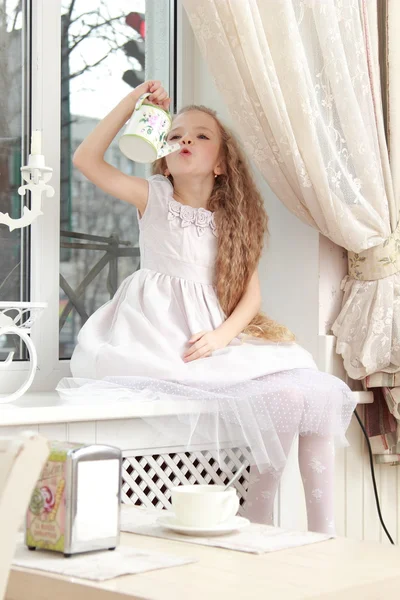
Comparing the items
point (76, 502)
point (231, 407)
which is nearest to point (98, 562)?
point (76, 502)

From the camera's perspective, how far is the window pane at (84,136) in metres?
2.19

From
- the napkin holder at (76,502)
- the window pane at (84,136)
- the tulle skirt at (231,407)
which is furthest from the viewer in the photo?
the window pane at (84,136)

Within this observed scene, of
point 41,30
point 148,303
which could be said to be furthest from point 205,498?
point 41,30

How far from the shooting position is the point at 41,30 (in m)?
2.11

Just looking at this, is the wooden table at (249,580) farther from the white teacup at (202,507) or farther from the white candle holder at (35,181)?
the white candle holder at (35,181)

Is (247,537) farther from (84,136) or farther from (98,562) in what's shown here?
(84,136)

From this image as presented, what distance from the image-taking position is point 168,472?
1926 millimetres

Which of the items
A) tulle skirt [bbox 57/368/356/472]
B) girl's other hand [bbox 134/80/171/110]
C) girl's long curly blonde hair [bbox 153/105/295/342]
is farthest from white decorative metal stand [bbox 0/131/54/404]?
girl's long curly blonde hair [bbox 153/105/295/342]

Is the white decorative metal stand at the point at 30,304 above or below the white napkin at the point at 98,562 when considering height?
above

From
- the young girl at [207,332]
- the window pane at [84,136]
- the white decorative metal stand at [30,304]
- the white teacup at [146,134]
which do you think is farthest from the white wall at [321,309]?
the white decorative metal stand at [30,304]

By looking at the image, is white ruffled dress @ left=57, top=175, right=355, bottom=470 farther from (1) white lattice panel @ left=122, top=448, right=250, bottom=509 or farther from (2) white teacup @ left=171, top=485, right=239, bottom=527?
(2) white teacup @ left=171, top=485, right=239, bottom=527

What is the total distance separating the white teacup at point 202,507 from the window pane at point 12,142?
→ 45.0 inches

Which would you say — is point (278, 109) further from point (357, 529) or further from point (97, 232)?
point (357, 529)

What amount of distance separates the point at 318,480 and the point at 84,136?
103cm
